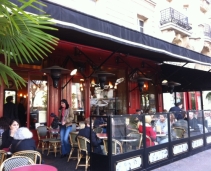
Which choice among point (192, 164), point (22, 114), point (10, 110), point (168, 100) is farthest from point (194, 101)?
point (10, 110)

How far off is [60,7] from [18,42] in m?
2.52

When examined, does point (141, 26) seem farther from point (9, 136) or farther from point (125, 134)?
point (9, 136)

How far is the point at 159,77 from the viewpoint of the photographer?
1128 cm

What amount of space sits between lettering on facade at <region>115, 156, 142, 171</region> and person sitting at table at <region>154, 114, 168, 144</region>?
101 centimetres

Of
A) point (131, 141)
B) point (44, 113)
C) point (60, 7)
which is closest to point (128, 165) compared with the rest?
point (131, 141)

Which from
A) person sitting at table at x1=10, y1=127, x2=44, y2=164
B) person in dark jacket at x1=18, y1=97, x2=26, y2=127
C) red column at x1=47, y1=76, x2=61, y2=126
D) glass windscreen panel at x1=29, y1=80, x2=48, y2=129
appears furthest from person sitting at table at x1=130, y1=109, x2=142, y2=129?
person in dark jacket at x1=18, y1=97, x2=26, y2=127

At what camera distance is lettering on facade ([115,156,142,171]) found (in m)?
4.36

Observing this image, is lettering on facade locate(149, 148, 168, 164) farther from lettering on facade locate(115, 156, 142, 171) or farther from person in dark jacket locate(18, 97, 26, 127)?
person in dark jacket locate(18, 97, 26, 127)

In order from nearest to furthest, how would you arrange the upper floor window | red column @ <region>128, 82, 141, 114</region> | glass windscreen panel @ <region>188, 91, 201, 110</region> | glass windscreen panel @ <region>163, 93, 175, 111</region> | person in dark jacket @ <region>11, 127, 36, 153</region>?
1. person in dark jacket @ <region>11, 127, 36, 153</region>
2. red column @ <region>128, 82, 141, 114</region>
3. glass windscreen panel @ <region>163, 93, 175, 111</region>
4. the upper floor window
5. glass windscreen panel @ <region>188, 91, 201, 110</region>

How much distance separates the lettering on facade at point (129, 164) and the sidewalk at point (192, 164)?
0.75 metres

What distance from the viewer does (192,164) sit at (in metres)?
5.64

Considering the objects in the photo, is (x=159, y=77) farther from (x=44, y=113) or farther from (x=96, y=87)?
(x=44, y=113)

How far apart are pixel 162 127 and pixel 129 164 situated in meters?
1.64

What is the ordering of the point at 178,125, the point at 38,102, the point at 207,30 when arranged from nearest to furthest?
the point at 178,125 < the point at 38,102 < the point at 207,30
